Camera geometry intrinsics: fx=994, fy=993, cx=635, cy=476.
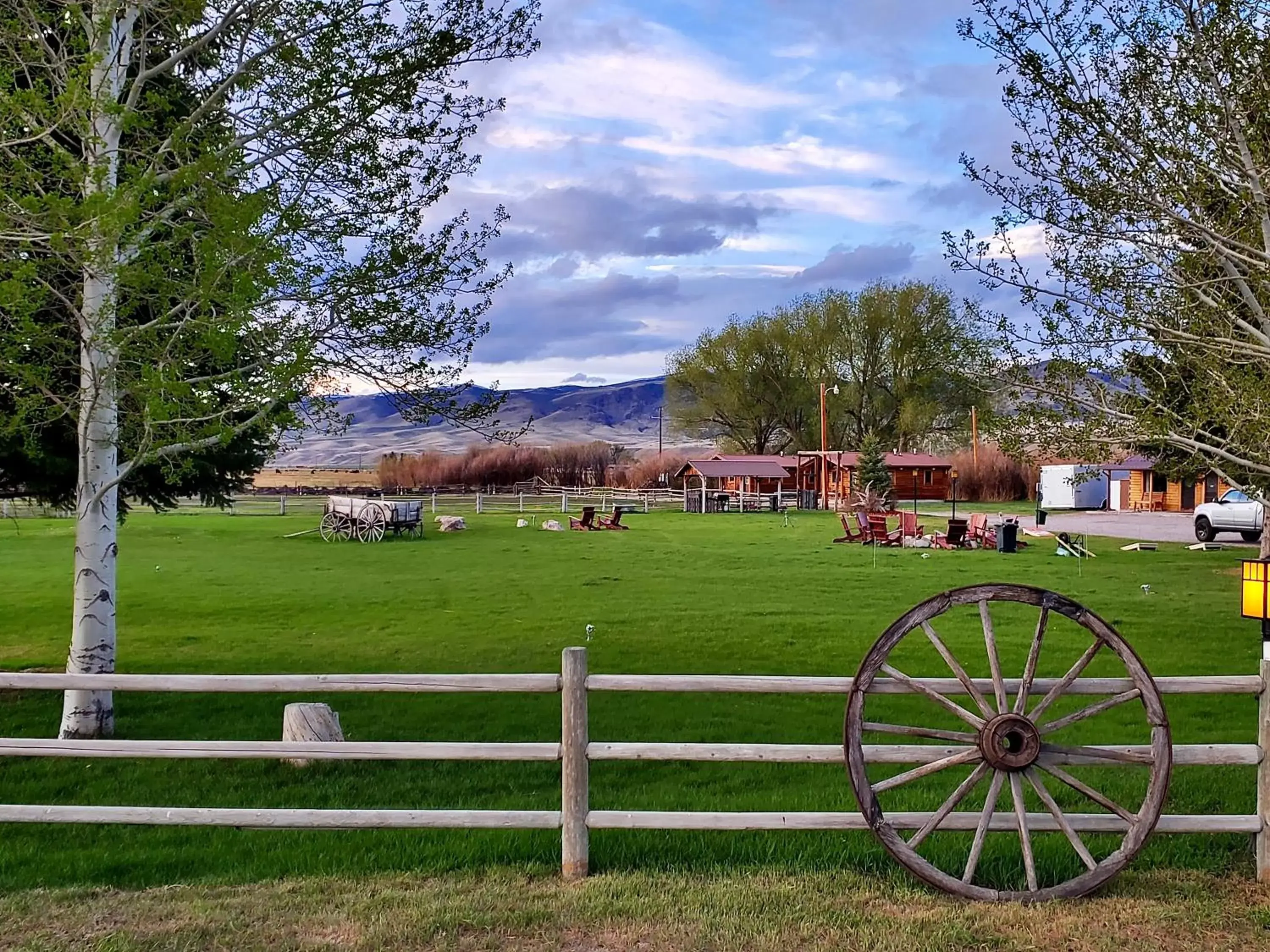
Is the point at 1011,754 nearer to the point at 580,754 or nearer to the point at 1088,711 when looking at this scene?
the point at 1088,711

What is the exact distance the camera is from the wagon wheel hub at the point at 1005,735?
456 cm

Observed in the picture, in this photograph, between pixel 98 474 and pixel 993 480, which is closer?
pixel 98 474

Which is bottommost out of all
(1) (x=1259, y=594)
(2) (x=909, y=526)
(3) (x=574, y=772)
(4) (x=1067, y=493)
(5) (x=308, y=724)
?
(5) (x=308, y=724)

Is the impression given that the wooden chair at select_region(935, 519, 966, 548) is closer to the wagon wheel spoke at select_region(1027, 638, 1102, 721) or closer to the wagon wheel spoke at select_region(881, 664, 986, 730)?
the wagon wheel spoke at select_region(1027, 638, 1102, 721)

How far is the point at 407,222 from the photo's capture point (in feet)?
31.5

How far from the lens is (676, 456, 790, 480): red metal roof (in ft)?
191

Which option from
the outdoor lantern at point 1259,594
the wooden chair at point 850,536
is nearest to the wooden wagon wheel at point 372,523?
the wooden chair at point 850,536

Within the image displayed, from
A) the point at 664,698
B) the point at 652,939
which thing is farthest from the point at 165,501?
the point at 652,939

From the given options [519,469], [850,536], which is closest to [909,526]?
[850,536]

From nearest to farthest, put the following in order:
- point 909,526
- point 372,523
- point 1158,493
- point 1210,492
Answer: point 909,526, point 372,523, point 1210,492, point 1158,493

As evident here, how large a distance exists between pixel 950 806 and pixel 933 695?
0.52 metres

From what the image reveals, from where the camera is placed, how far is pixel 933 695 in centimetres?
454

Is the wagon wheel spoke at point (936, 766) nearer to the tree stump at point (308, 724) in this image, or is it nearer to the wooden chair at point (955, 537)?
the tree stump at point (308, 724)

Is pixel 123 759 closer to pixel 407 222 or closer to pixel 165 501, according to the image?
pixel 165 501
